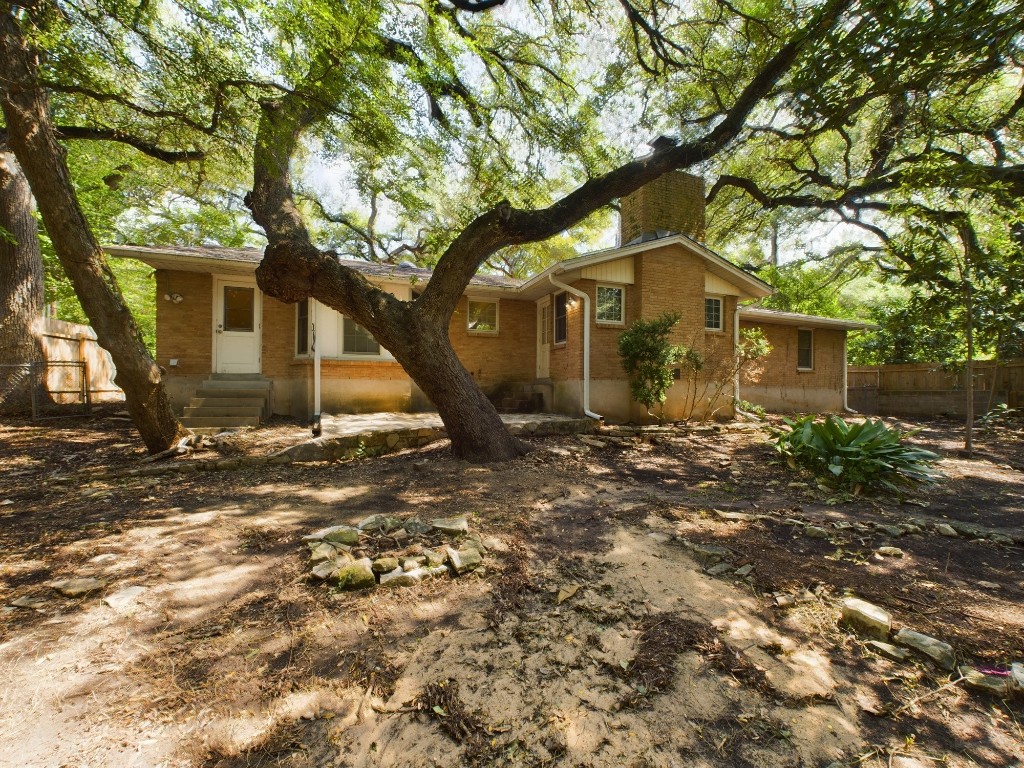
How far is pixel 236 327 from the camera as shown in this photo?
400 inches

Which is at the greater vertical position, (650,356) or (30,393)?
(650,356)

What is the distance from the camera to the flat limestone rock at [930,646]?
2.18m

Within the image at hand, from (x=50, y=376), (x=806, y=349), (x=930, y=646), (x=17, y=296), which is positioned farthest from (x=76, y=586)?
(x=806, y=349)

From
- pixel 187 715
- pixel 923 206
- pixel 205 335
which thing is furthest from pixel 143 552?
pixel 923 206

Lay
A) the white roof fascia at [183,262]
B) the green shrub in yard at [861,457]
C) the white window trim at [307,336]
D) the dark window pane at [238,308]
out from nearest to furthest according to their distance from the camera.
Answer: the green shrub in yard at [861,457] → the white roof fascia at [183,262] → the white window trim at [307,336] → the dark window pane at [238,308]

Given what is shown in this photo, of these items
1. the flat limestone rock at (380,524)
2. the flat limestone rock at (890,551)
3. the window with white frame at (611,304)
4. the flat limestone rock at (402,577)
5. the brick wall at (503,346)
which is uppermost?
the window with white frame at (611,304)

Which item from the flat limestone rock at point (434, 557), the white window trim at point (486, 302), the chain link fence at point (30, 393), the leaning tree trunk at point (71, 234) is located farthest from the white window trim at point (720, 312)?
the chain link fence at point (30, 393)

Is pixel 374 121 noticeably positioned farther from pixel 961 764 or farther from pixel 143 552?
pixel 961 764

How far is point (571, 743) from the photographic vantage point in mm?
1752

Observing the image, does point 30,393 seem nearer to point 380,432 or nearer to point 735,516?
point 380,432

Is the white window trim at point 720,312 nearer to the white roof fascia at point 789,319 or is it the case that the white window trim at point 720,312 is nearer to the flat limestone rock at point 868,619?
the white roof fascia at point 789,319

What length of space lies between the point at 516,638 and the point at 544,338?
394 inches

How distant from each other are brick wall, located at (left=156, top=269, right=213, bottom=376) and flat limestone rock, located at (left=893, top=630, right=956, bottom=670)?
11861 millimetres

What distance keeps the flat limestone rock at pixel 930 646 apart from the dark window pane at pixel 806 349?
14.3 meters
